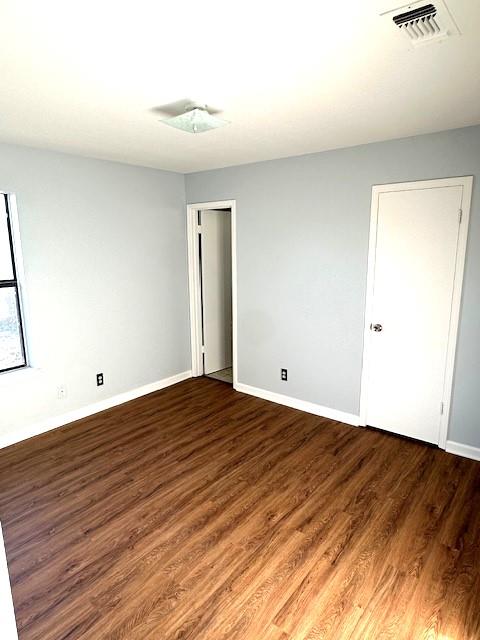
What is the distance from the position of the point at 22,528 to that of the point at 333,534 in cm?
185

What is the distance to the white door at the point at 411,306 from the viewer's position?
294cm

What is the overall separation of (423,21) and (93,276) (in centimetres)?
318

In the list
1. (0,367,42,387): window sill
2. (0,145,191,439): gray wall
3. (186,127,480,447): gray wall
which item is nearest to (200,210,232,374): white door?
(0,145,191,439): gray wall

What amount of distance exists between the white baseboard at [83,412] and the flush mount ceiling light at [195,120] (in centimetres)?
278

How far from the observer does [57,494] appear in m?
2.64

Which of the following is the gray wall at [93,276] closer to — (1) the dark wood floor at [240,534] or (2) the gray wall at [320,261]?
(1) the dark wood floor at [240,534]

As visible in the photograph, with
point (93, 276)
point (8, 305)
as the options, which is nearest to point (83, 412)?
point (8, 305)

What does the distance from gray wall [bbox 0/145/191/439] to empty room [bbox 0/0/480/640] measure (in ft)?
0.07

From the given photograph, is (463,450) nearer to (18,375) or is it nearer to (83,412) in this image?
(83,412)

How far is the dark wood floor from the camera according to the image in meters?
1.75

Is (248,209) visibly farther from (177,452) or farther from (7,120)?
(177,452)

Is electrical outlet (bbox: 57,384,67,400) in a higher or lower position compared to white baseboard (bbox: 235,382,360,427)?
higher

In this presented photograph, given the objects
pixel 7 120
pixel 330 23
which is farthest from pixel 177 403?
pixel 330 23

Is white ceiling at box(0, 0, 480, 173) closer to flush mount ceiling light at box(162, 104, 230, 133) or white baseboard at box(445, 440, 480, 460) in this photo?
flush mount ceiling light at box(162, 104, 230, 133)
